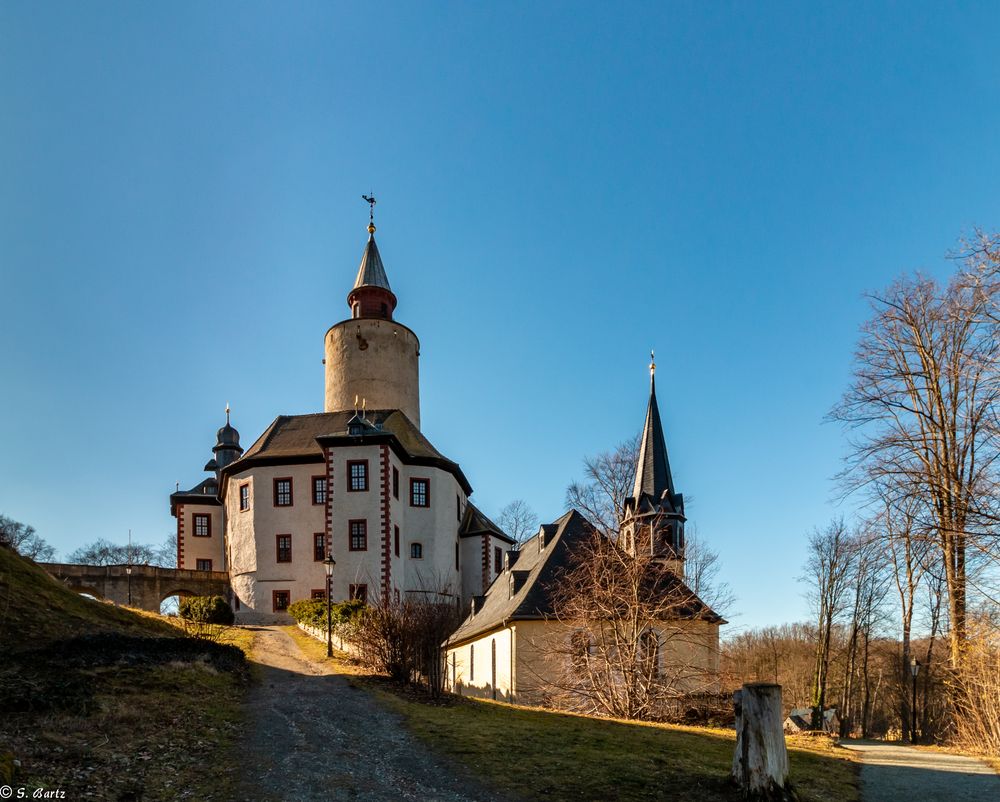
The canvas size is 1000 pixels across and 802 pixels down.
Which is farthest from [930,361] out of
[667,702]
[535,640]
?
[535,640]

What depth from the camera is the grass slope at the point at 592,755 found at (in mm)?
10625

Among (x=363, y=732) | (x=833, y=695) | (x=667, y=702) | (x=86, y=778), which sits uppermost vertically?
(x=86, y=778)

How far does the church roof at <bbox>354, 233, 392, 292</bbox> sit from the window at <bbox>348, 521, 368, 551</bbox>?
67.4 ft

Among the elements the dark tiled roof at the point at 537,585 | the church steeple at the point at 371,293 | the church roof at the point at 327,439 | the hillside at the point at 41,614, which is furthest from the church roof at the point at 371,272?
the hillside at the point at 41,614

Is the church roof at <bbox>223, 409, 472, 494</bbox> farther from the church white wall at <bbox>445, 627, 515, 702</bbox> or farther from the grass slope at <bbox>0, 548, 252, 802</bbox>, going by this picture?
the grass slope at <bbox>0, 548, 252, 802</bbox>

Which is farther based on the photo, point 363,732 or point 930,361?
point 930,361

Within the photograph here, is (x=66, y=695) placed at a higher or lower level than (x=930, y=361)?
lower

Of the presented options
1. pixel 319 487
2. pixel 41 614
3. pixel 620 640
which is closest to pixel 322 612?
pixel 319 487

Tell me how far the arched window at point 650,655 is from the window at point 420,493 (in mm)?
23846

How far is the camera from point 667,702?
834 inches

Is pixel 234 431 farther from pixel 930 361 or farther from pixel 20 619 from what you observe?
pixel 930 361

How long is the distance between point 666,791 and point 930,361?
59.0 feet

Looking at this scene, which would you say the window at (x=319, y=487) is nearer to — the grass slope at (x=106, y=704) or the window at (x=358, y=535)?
the window at (x=358, y=535)

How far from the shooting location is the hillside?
1502 cm
